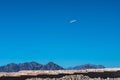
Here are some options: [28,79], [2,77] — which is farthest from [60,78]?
[2,77]

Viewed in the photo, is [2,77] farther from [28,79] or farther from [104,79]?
[104,79]

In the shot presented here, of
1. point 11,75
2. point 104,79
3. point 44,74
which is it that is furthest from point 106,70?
point 11,75

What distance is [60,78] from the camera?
36.8 metres

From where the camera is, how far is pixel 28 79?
36.7m

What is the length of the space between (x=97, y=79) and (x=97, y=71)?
0.73 m

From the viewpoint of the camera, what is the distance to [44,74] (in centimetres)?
3669

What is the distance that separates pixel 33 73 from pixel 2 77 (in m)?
2.79

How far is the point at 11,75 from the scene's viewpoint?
36.5 m

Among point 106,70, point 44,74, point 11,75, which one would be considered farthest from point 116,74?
point 11,75

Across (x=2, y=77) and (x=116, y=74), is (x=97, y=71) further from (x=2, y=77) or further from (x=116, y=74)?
(x=2, y=77)

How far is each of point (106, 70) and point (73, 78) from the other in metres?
3.11

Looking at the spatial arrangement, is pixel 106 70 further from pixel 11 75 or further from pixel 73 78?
pixel 11 75

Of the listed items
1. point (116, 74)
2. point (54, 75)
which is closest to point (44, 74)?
point (54, 75)

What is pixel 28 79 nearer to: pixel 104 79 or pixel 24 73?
pixel 24 73
